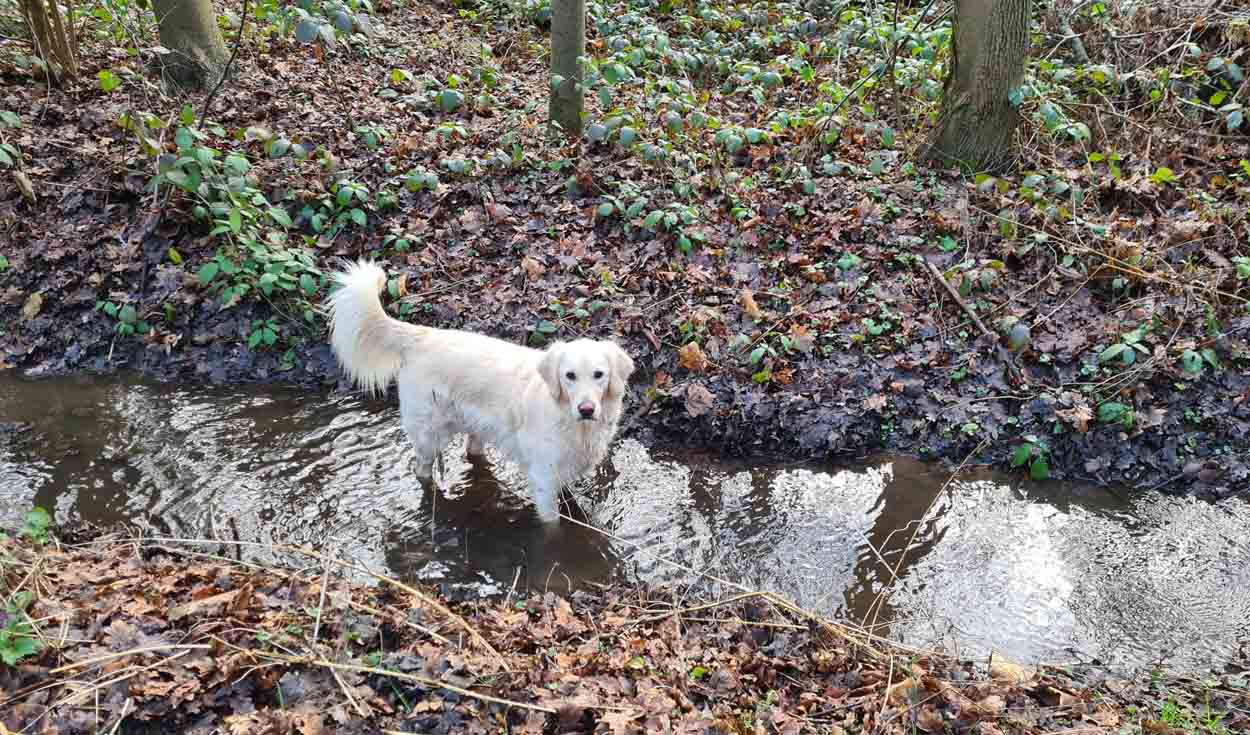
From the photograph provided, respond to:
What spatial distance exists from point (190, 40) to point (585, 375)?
6.95m

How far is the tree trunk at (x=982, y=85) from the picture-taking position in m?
7.32

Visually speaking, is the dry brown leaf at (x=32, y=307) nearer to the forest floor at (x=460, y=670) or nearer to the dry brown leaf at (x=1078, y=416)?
the forest floor at (x=460, y=670)

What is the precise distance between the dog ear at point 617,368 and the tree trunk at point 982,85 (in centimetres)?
476

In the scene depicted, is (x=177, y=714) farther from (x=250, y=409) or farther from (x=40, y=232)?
(x=40, y=232)

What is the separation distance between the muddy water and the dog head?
0.94m

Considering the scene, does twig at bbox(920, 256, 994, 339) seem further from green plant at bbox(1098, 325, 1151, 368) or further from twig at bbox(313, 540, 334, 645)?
twig at bbox(313, 540, 334, 645)

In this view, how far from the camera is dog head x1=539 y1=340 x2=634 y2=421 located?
14.9ft

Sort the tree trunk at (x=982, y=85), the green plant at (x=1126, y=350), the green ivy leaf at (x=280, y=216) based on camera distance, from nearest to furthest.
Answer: the green plant at (x=1126, y=350) → the green ivy leaf at (x=280, y=216) → the tree trunk at (x=982, y=85)

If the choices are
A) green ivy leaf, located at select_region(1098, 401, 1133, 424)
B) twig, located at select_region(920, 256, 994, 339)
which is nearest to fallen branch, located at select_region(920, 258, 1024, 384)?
twig, located at select_region(920, 256, 994, 339)

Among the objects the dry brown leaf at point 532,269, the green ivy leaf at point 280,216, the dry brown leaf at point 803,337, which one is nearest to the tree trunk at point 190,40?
the green ivy leaf at point 280,216

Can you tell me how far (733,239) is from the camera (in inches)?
285

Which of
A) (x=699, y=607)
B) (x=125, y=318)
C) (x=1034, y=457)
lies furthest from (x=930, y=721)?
(x=125, y=318)

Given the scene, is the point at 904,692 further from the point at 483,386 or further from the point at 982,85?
the point at 982,85

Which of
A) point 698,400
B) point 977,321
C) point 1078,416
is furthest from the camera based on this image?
point 977,321
